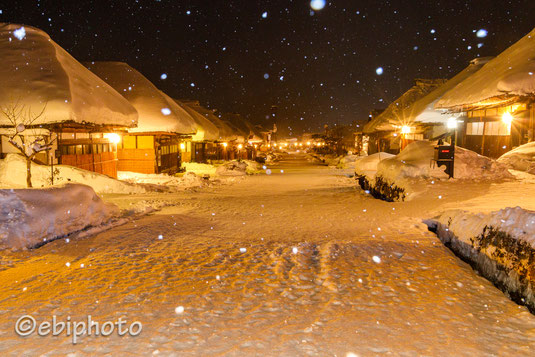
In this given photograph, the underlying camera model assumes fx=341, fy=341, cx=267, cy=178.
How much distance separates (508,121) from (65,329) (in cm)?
1619

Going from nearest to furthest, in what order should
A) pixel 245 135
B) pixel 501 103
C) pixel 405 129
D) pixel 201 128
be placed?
pixel 501 103 < pixel 405 129 < pixel 201 128 < pixel 245 135

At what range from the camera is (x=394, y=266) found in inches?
195

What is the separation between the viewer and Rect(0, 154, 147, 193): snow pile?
11203 millimetres

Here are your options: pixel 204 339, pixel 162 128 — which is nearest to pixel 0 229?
pixel 204 339

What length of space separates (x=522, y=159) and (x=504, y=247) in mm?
8834

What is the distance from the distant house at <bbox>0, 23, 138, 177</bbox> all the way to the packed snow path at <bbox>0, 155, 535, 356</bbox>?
6280 millimetres

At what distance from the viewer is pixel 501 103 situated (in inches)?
511

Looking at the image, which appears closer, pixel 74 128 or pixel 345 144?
pixel 74 128

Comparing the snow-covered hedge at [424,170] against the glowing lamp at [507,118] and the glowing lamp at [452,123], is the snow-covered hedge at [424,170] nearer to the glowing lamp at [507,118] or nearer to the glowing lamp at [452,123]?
the glowing lamp at [507,118]

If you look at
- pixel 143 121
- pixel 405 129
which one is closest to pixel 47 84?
pixel 143 121

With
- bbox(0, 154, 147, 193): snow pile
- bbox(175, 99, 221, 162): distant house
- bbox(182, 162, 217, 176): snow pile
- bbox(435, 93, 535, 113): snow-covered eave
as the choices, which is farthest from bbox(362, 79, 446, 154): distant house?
bbox(0, 154, 147, 193): snow pile

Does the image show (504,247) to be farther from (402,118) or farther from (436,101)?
(402,118)

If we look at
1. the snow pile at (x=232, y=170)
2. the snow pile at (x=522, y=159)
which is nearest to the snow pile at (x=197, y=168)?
the snow pile at (x=232, y=170)

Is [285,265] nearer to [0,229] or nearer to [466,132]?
[0,229]
